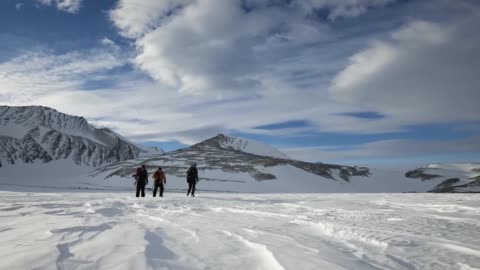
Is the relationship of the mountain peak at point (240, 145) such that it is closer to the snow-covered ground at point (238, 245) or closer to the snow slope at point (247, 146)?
the snow slope at point (247, 146)

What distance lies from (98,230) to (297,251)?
3.18 meters

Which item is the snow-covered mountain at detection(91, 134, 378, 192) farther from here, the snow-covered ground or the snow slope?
the snow slope

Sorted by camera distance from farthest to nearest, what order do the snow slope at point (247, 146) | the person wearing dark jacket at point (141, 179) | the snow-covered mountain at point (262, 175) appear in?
the snow slope at point (247, 146) < the snow-covered mountain at point (262, 175) < the person wearing dark jacket at point (141, 179)

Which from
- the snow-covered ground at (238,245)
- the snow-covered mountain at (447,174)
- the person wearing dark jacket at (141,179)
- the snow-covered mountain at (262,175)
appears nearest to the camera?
the snow-covered ground at (238,245)

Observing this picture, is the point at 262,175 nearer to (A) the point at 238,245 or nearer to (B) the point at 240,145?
(A) the point at 238,245

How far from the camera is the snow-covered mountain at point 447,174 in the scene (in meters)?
77.0

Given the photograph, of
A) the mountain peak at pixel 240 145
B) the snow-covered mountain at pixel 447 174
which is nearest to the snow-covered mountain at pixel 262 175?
the snow-covered mountain at pixel 447 174

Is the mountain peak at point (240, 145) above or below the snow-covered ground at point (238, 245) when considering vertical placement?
above

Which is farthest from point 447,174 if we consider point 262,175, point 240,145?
point 240,145

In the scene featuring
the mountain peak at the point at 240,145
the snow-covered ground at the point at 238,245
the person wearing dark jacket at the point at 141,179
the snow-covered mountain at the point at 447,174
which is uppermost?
the mountain peak at the point at 240,145

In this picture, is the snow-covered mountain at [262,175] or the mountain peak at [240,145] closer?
the snow-covered mountain at [262,175]

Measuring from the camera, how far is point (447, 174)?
85.9m

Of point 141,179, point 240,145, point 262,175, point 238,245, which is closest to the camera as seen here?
point 238,245

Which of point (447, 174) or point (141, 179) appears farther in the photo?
point (447, 174)
